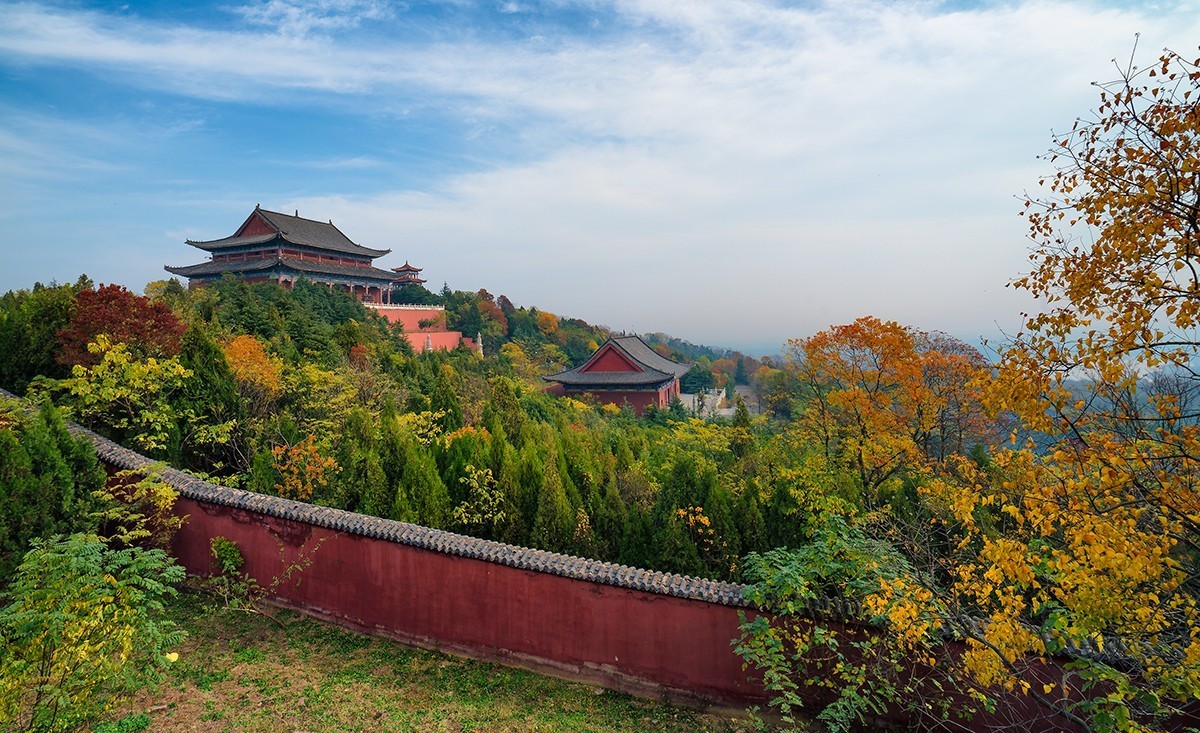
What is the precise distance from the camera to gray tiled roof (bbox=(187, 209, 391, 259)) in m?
26.8

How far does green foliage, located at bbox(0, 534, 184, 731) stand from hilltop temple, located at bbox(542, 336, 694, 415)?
82.3 ft

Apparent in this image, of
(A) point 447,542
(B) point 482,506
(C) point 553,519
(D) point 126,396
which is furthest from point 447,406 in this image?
Answer: (A) point 447,542

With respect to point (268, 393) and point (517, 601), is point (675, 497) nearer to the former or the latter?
point (517, 601)

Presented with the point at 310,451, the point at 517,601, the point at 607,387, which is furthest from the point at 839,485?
the point at 607,387

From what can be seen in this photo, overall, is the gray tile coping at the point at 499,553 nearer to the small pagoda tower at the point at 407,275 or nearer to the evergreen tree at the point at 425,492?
the evergreen tree at the point at 425,492

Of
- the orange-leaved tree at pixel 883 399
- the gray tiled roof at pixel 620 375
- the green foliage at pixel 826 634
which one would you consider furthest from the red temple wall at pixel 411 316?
the green foliage at pixel 826 634

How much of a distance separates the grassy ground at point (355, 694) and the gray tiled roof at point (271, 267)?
2234cm

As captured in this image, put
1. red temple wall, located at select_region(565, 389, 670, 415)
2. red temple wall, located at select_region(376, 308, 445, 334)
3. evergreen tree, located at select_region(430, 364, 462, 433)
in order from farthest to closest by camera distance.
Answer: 1. red temple wall, located at select_region(565, 389, 670, 415)
2. red temple wall, located at select_region(376, 308, 445, 334)
3. evergreen tree, located at select_region(430, 364, 462, 433)

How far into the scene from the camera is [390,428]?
955 centimetres

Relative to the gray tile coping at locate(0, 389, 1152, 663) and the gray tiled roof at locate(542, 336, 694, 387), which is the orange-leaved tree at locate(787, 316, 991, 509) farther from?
the gray tiled roof at locate(542, 336, 694, 387)

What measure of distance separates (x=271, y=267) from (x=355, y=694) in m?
24.5

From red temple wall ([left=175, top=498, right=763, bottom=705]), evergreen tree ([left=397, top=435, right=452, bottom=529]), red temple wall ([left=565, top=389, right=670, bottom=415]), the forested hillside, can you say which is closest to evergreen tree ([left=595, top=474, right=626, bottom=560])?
the forested hillside

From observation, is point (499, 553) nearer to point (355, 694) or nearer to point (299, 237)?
point (355, 694)

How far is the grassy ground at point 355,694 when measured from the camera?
5293 millimetres
